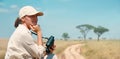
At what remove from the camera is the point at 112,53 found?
1064 inches

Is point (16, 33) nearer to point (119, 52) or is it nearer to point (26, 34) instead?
point (26, 34)

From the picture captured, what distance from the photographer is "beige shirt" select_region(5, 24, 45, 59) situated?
12.2 feet

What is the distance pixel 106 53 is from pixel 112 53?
0.54 m

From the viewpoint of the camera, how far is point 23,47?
12.3 ft

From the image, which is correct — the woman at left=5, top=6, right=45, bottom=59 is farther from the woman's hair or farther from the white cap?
the woman's hair

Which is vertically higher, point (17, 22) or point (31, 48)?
point (17, 22)

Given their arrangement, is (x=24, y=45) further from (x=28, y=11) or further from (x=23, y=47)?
(x=28, y=11)

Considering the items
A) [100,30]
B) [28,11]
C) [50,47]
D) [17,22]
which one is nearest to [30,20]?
[28,11]

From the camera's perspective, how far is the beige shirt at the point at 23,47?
3.73m

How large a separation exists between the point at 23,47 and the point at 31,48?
3.4 inches

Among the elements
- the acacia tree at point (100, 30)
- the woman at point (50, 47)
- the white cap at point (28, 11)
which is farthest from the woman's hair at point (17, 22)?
Answer: the acacia tree at point (100, 30)

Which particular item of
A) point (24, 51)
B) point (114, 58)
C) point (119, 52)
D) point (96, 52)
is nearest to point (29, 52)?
point (24, 51)

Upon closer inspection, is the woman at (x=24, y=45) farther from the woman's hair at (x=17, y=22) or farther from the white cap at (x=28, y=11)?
the woman's hair at (x=17, y=22)

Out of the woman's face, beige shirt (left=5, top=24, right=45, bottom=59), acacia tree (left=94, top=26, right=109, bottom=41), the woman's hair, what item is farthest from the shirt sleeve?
acacia tree (left=94, top=26, right=109, bottom=41)
